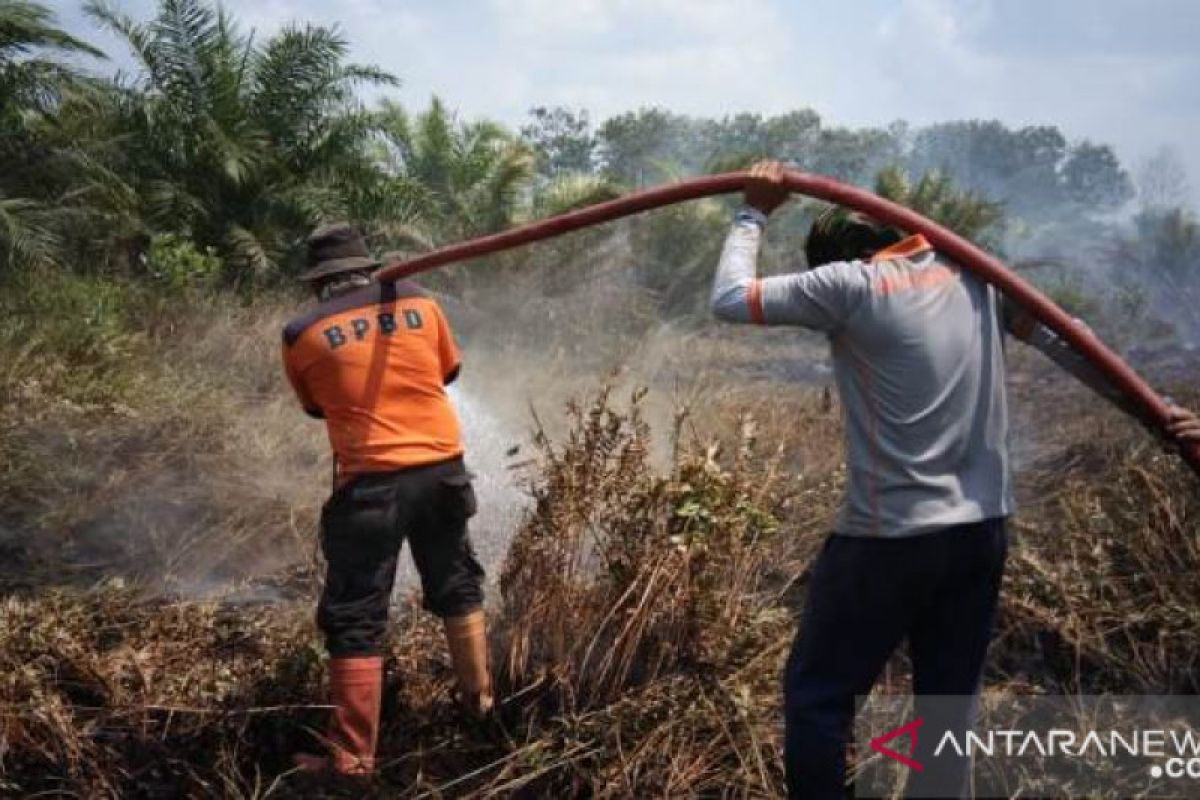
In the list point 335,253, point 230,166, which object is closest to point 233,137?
point 230,166

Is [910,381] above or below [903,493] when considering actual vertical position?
above

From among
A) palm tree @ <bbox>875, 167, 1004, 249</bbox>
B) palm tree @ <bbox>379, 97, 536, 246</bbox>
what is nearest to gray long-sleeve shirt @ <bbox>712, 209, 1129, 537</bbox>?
palm tree @ <bbox>379, 97, 536, 246</bbox>

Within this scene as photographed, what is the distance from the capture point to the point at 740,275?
244 centimetres

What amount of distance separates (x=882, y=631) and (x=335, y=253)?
6.49 ft

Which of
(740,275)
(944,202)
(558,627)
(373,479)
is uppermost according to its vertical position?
(944,202)

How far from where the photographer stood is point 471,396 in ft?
31.3

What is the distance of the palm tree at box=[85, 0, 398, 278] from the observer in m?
11.3

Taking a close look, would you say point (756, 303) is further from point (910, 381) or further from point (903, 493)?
point (903, 493)

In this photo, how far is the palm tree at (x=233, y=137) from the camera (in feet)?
37.0

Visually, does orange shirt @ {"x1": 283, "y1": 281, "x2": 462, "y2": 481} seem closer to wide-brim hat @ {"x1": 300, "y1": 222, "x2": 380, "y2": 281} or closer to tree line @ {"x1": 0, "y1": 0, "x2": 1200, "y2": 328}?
wide-brim hat @ {"x1": 300, "y1": 222, "x2": 380, "y2": 281}

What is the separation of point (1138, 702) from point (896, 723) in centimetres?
100

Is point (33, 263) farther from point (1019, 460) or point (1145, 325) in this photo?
point (1145, 325)

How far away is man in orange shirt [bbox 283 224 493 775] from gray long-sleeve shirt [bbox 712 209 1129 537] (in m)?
1.21

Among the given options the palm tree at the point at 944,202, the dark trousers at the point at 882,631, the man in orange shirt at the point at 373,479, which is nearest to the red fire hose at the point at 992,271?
the dark trousers at the point at 882,631
